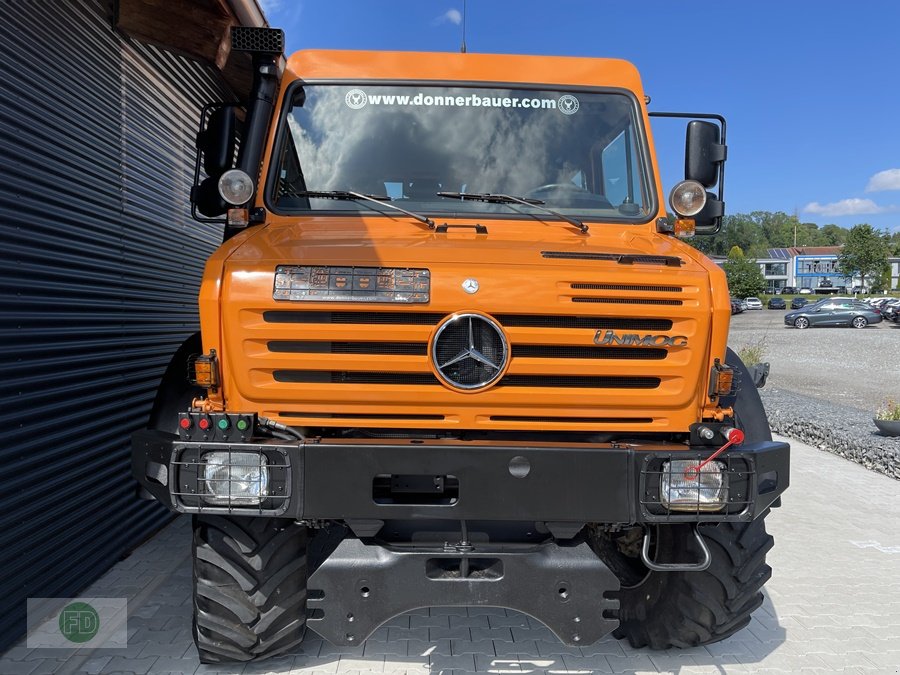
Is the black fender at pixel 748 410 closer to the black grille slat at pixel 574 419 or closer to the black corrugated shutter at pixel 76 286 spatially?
the black grille slat at pixel 574 419

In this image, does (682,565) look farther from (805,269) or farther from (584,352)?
(805,269)

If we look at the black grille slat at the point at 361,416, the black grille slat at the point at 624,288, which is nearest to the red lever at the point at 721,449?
the black grille slat at the point at 624,288

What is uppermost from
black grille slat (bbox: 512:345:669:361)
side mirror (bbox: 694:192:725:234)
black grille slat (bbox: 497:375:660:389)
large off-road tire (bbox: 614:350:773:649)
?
side mirror (bbox: 694:192:725:234)

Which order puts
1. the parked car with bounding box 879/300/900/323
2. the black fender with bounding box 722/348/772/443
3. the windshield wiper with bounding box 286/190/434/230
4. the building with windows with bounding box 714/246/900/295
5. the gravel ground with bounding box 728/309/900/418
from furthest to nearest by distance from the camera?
the building with windows with bounding box 714/246/900/295
the parked car with bounding box 879/300/900/323
the gravel ground with bounding box 728/309/900/418
the windshield wiper with bounding box 286/190/434/230
the black fender with bounding box 722/348/772/443

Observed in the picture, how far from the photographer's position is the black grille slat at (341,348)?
2877mm

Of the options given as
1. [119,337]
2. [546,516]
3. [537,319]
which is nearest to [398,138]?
[537,319]

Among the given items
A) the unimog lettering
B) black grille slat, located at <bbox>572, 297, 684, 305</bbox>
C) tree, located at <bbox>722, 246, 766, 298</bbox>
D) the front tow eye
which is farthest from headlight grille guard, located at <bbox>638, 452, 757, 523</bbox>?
tree, located at <bbox>722, 246, 766, 298</bbox>

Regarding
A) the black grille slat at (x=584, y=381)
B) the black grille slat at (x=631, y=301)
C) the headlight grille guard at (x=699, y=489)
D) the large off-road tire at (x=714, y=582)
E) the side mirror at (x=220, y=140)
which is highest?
the side mirror at (x=220, y=140)

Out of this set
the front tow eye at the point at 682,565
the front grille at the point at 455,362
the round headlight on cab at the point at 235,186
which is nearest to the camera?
the front grille at the point at 455,362

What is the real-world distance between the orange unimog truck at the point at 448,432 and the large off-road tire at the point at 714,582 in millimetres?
12

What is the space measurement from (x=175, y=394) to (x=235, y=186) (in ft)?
3.32

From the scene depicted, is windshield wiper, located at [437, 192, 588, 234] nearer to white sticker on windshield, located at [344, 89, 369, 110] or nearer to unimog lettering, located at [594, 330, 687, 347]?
white sticker on windshield, located at [344, 89, 369, 110]

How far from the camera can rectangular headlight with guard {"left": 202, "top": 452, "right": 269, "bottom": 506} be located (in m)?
2.76

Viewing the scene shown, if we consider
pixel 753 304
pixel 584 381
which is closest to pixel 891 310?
pixel 753 304
